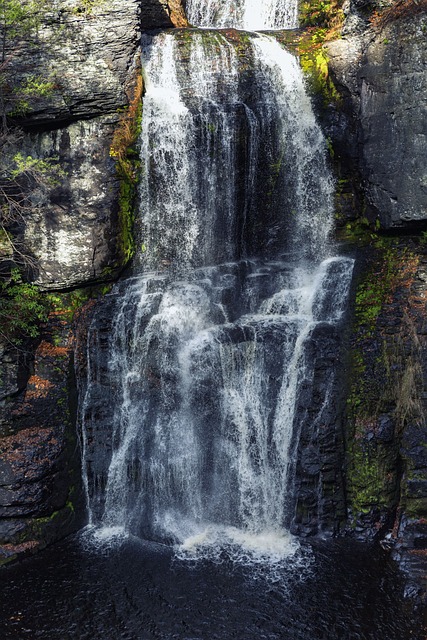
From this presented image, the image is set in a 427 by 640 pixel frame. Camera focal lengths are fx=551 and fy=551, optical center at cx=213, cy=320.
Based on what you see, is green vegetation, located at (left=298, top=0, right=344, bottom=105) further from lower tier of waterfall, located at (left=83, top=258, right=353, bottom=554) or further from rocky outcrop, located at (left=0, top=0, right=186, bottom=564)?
lower tier of waterfall, located at (left=83, top=258, right=353, bottom=554)

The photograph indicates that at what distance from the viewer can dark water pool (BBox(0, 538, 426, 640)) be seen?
6.54m

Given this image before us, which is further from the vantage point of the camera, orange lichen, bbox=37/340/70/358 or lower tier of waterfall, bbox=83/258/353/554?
orange lichen, bbox=37/340/70/358

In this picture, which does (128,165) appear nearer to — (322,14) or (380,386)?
(322,14)

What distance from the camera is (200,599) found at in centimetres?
704

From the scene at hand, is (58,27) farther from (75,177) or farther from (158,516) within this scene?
(158,516)

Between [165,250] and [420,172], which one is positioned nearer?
[420,172]

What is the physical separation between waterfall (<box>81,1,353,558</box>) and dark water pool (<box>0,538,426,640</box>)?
69 cm

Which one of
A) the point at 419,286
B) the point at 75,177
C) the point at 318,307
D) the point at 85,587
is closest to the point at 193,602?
the point at 85,587

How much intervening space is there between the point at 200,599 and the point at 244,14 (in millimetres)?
13121

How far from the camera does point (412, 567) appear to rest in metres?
7.43

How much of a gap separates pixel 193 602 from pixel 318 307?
16.5 ft

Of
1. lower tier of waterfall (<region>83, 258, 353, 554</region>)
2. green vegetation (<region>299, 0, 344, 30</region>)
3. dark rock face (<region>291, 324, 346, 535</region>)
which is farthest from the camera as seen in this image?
green vegetation (<region>299, 0, 344, 30</region>)

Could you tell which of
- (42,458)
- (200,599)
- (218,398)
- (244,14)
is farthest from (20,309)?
(244,14)

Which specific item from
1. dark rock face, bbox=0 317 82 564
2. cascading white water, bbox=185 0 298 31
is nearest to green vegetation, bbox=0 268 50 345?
dark rock face, bbox=0 317 82 564
